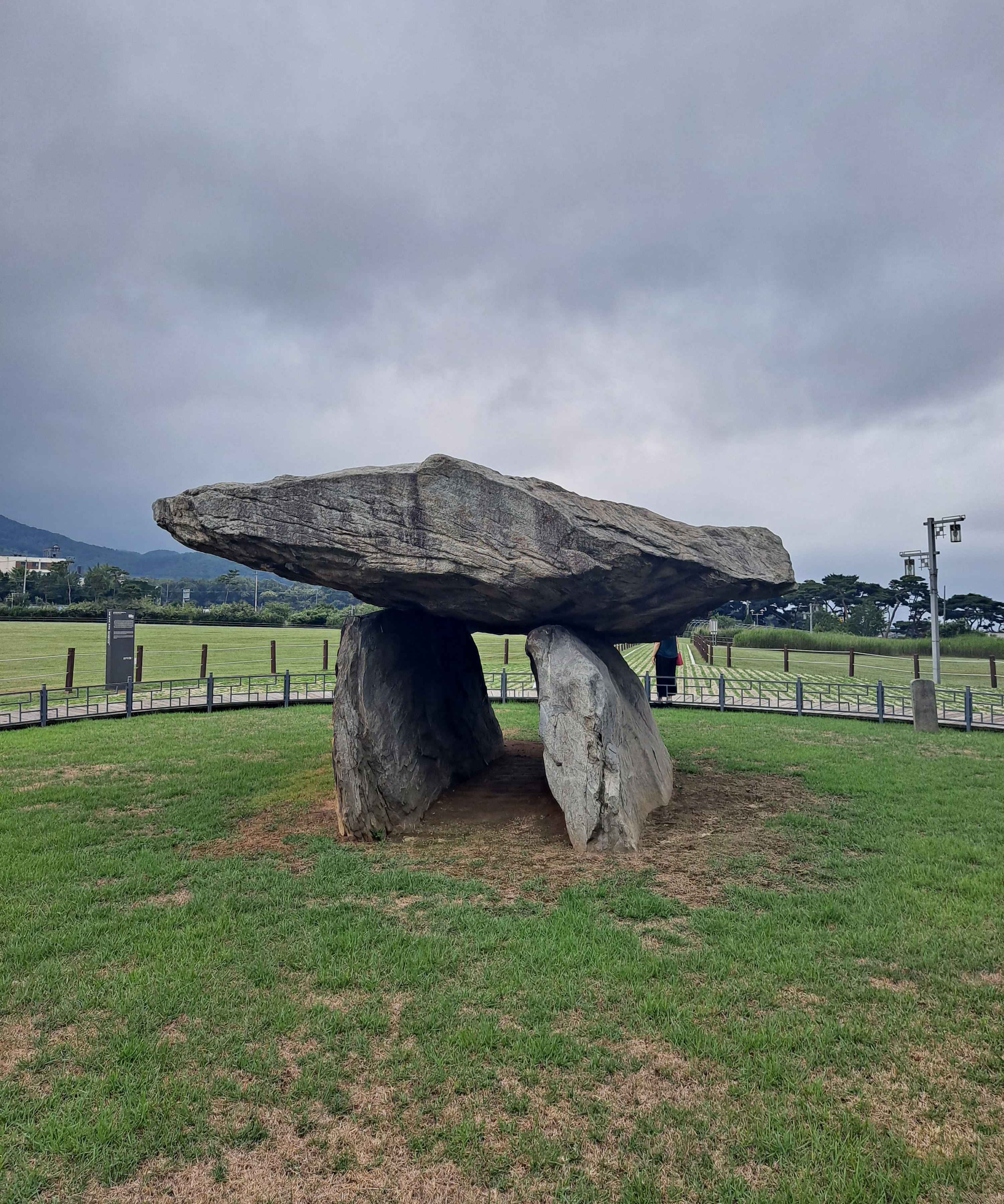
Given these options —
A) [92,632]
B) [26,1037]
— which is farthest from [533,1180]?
[92,632]

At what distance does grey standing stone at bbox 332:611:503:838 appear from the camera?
744 centimetres

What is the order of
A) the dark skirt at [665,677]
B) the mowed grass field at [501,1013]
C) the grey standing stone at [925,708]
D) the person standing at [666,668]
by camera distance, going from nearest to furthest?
the mowed grass field at [501,1013]
the grey standing stone at [925,708]
the person standing at [666,668]
the dark skirt at [665,677]

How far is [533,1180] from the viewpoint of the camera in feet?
9.09

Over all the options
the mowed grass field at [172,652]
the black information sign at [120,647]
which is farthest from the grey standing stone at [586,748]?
the mowed grass field at [172,652]

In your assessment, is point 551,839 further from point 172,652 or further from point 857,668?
point 172,652

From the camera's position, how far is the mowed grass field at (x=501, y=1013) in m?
2.85

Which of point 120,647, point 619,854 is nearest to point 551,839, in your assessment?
point 619,854

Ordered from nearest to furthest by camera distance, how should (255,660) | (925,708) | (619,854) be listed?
1. (619,854)
2. (925,708)
3. (255,660)

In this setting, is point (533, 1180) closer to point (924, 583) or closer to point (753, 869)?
point (753, 869)

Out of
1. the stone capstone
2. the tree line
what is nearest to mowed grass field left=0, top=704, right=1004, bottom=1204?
the stone capstone

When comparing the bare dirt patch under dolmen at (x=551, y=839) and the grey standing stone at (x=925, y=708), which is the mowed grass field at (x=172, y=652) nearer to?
the grey standing stone at (x=925, y=708)

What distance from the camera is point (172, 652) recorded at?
29953mm

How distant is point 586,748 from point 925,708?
10.8m

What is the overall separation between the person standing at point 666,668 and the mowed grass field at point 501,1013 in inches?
437
